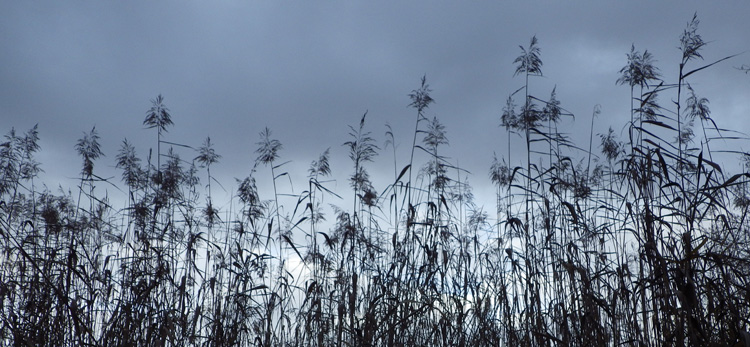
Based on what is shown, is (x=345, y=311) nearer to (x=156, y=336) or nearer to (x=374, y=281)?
(x=374, y=281)

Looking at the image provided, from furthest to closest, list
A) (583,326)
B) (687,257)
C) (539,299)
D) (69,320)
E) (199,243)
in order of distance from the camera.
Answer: (199,243) < (539,299) < (69,320) < (583,326) < (687,257)

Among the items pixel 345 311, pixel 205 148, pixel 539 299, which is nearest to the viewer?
pixel 539 299

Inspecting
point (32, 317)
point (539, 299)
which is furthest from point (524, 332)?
point (32, 317)

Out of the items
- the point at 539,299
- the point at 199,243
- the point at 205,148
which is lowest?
the point at 539,299

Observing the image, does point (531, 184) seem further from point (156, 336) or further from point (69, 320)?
point (69, 320)

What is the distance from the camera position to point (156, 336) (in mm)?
3553

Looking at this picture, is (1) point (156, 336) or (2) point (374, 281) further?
(2) point (374, 281)

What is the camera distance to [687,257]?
2420 mm

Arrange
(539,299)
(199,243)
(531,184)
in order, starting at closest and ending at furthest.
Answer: (539,299) → (531,184) → (199,243)

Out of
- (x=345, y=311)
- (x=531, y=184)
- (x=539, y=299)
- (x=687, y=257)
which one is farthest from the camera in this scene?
(x=531, y=184)

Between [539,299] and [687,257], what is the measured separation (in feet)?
4.41

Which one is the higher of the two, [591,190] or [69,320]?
[591,190]

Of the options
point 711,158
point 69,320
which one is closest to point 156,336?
point 69,320

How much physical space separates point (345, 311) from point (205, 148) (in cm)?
246
